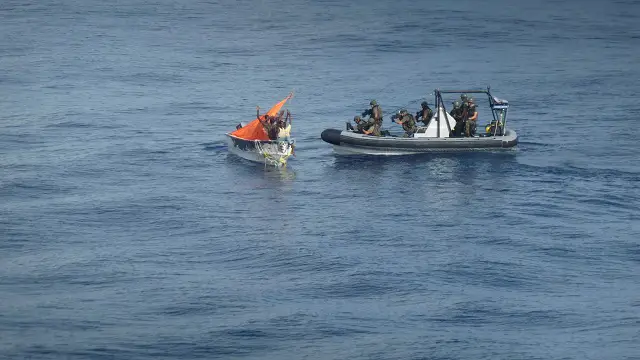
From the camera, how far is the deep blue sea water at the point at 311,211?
129 feet

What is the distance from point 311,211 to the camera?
51844 mm

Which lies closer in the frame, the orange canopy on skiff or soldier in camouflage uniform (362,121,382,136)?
the orange canopy on skiff

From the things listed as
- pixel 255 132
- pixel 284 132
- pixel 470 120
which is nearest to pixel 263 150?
pixel 284 132

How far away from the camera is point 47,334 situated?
38.7 meters

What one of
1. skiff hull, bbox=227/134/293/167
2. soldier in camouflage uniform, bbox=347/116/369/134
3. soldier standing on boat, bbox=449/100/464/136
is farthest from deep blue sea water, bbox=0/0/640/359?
soldier in camouflage uniform, bbox=347/116/369/134

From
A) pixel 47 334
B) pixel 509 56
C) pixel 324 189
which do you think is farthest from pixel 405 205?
pixel 509 56

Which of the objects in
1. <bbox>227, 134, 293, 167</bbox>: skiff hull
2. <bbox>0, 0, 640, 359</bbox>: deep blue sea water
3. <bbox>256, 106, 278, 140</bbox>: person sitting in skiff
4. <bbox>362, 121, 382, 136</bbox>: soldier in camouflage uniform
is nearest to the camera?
<bbox>0, 0, 640, 359</bbox>: deep blue sea water

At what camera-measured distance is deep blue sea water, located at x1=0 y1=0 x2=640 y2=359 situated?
39.3 m

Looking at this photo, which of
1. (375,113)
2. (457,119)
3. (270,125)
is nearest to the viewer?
(270,125)

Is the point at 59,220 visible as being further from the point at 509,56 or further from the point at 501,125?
the point at 509,56

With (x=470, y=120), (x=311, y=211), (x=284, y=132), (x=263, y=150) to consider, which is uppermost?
(x=470, y=120)

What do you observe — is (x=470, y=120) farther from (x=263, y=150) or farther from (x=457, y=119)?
(x=263, y=150)

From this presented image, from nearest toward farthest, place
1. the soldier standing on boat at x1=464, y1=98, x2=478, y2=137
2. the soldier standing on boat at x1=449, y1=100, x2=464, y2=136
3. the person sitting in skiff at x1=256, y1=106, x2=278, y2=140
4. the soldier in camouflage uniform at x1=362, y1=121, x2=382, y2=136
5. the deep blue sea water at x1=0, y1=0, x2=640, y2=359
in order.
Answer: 1. the deep blue sea water at x1=0, y1=0, x2=640, y2=359
2. the person sitting in skiff at x1=256, y1=106, x2=278, y2=140
3. the soldier standing on boat at x1=464, y1=98, x2=478, y2=137
4. the soldier standing on boat at x1=449, y1=100, x2=464, y2=136
5. the soldier in camouflage uniform at x1=362, y1=121, x2=382, y2=136

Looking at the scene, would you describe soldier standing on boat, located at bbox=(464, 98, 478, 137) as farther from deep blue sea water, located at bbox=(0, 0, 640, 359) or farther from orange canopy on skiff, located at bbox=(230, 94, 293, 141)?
orange canopy on skiff, located at bbox=(230, 94, 293, 141)
